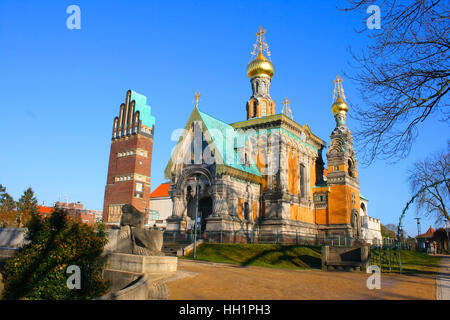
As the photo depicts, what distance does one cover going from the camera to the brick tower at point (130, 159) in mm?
57281

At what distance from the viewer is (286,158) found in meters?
33.3

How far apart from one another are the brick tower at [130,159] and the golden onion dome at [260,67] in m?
27.3

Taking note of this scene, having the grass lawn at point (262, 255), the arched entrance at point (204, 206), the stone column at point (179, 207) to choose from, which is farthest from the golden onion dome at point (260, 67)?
the grass lawn at point (262, 255)

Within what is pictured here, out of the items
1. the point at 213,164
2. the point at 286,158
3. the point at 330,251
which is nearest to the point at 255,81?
the point at 286,158

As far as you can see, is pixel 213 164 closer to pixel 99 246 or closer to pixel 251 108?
pixel 251 108

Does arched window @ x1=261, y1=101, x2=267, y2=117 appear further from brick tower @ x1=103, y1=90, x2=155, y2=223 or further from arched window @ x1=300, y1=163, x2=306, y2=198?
brick tower @ x1=103, y1=90, x2=155, y2=223

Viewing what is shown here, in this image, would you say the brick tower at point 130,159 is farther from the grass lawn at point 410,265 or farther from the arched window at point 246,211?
the grass lawn at point 410,265

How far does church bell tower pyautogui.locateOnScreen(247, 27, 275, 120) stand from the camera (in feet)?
130

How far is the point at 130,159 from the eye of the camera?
194 ft

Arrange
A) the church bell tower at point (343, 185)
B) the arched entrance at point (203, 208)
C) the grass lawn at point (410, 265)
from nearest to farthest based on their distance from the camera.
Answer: the grass lawn at point (410, 265) → the arched entrance at point (203, 208) → the church bell tower at point (343, 185)

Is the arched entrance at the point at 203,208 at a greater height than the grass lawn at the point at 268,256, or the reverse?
the arched entrance at the point at 203,208

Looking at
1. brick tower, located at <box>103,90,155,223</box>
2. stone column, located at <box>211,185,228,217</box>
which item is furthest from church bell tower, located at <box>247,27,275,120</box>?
brick tower, located at <box>103,90,155,223</box>

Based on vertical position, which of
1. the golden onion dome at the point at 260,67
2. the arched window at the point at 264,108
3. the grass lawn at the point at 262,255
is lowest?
the grass lawn at the point at 262,255

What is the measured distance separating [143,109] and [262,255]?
48.2 meters
